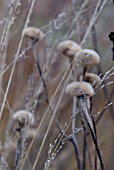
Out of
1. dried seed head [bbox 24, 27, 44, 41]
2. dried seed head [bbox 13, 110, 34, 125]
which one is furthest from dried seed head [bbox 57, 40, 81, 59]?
dried seed head [bbox 13, 110, 34, 125]

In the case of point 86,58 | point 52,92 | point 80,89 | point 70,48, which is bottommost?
point 80,89

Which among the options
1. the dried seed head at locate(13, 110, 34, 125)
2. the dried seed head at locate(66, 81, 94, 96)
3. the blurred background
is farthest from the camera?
the blurred background

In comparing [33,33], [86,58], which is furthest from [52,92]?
[86,58]

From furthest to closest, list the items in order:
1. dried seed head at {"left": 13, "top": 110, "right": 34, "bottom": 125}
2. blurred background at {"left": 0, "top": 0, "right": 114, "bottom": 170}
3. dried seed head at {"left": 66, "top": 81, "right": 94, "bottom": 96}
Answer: blurred background at {"left": 0, "top": 0, "right": 114, "bottom": 170}
dried seed head at {"left": 13, "top": 110, "right": 34, "bottom": 125}
dried seed head at {"left": 66, "top": 81, "right": 94, "bottom": 96}

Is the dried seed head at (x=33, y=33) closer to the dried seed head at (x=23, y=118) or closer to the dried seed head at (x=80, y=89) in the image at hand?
the dried seed head at (x=23, y=118)

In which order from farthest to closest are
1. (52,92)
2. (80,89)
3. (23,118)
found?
(52,92) < (23,118) < (80,89)

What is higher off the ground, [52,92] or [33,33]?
[52,92]

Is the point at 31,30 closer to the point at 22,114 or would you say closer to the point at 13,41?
the point at 22,114

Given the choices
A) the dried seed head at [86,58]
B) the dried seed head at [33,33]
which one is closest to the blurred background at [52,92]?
the dried seed head at [33,33]

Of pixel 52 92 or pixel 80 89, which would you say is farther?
pixel 52 92

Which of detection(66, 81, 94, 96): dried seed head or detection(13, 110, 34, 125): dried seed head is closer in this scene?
detection(66, 81, 94, 96): dried seed head

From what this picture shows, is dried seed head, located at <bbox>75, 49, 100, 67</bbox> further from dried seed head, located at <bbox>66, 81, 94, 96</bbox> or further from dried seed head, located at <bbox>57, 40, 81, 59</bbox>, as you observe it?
dried seed head, located at <bbox>57, 40, 81, 59</bbox>

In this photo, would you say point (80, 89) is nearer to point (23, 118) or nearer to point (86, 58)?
point (86, 58)

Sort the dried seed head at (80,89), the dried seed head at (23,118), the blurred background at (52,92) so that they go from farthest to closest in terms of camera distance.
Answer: the blurred background at (52,92)
the dried seed head at (23,118)
the dried seed head at (80,89)
